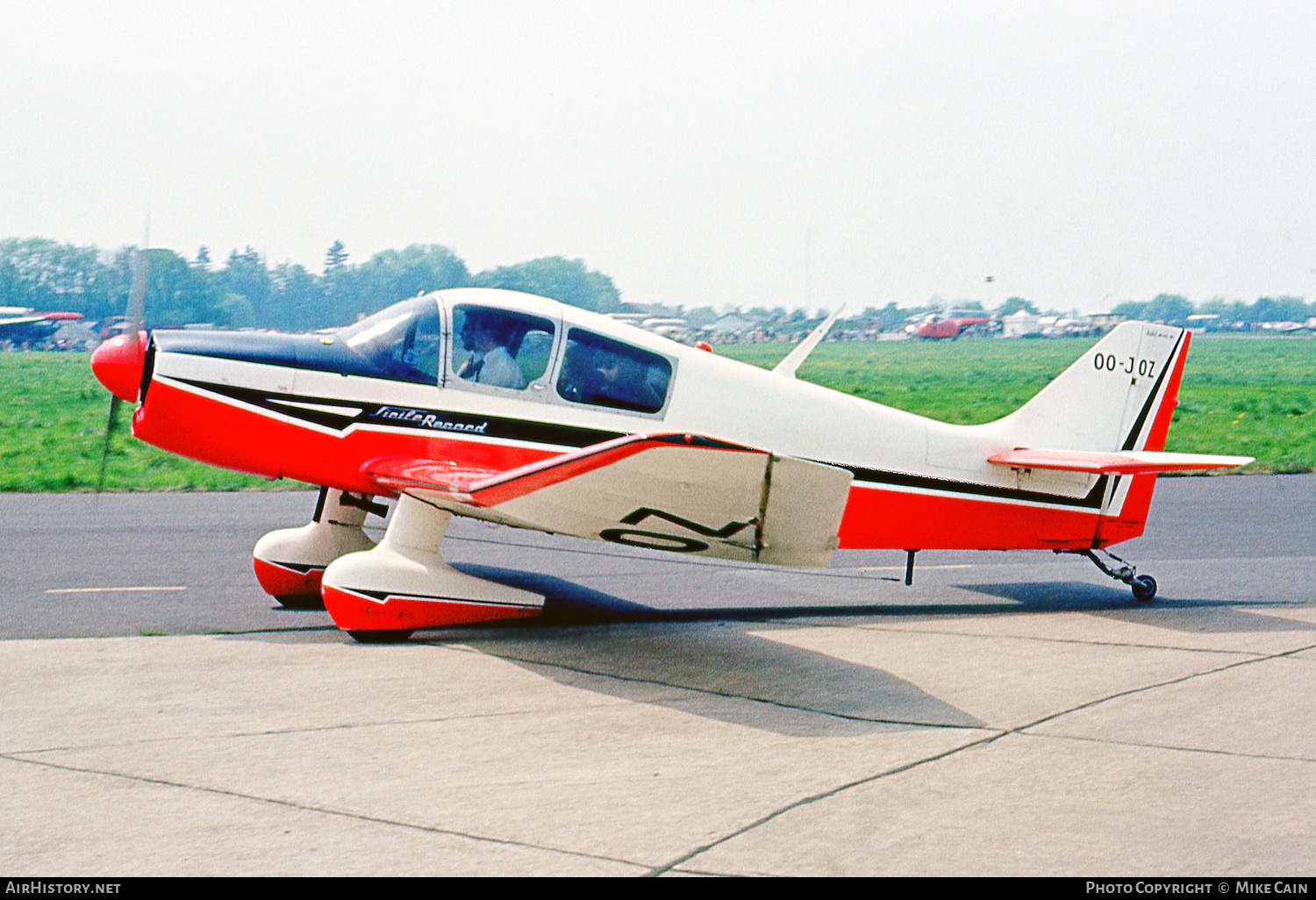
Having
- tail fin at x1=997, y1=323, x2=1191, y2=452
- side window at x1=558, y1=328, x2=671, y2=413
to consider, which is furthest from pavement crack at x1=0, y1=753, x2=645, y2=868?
tail fin at x1=997, y1=323, x2=1191, y2=452

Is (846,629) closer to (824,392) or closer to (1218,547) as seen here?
(824,392)

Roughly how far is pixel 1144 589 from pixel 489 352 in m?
5.08

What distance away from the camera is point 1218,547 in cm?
1130

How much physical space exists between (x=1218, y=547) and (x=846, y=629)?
558cm

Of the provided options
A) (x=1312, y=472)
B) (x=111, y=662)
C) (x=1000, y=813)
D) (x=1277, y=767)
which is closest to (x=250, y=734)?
(x=111, y=662)

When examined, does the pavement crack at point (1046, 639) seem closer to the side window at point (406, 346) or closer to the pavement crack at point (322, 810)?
the side window at point (406, 346)

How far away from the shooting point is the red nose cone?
7.00 meters

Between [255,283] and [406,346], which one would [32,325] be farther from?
[406,346]

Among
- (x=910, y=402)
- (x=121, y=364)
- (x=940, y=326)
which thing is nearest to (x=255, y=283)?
(x=910, y=402)

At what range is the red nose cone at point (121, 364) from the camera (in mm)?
6996

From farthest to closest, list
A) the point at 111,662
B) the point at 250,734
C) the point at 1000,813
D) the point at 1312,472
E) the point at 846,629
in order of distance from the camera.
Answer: the point at 1312,472
the point at 846,629
the point at 111,662
the point at 250,734
the point at 1000,813

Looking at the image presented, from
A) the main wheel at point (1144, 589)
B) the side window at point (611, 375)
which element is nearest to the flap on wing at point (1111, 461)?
the main wheel at point (1144, 589)

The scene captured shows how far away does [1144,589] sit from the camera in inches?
345

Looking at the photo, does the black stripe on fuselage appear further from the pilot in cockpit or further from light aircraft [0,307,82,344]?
light aircraft [0,307,82,344]
